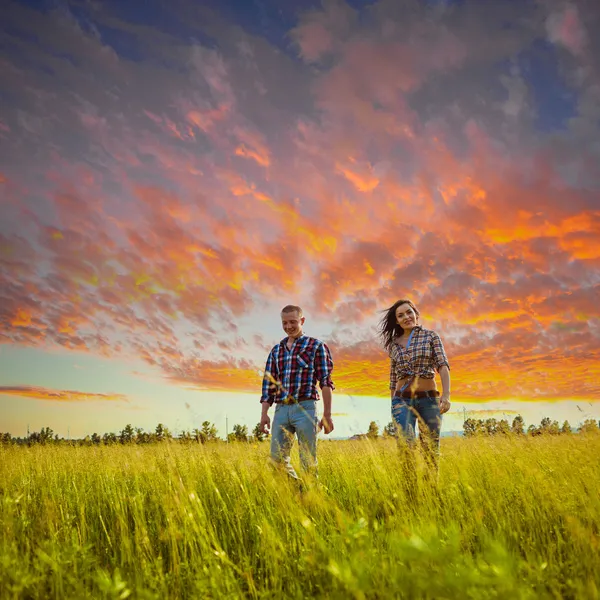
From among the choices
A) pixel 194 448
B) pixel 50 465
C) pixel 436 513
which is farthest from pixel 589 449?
pixel 50 465

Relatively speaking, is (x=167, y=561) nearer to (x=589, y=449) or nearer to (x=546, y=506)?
(x=546, y=506)

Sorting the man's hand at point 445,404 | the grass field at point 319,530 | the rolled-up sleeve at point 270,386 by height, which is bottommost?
the grass field at point 319,530

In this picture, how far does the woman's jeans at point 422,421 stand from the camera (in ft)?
14.8

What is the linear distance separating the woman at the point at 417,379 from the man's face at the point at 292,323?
119cm

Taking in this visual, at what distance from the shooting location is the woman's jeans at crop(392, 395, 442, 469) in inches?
177

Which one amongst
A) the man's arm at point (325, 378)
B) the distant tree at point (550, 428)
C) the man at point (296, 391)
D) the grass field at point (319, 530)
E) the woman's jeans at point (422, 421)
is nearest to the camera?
the grass field at point (319, 530)

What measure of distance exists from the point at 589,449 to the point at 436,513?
3513mm

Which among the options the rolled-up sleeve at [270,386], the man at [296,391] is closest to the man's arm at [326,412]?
the man at [296,391]

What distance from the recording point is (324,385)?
16.8 ft

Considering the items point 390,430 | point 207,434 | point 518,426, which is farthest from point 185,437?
point 518,426

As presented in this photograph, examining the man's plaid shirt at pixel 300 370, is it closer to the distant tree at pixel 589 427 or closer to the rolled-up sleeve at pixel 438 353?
the rolled-up sleeve at pixel 438 353

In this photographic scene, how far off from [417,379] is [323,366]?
112 cm

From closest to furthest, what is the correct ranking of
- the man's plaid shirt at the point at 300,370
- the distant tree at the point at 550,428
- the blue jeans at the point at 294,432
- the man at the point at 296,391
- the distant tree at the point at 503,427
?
the blue jeans at the point at 294,432 < the man at the point at 296,391 < the man's plaid shirt at the point at 300,370 < the distant tree at the point at 503,427 < the distant tree at the point at 550,428

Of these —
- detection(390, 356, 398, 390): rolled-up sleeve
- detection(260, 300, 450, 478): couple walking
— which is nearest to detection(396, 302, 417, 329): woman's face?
detection(260, 300, 450, 478): couple walking
